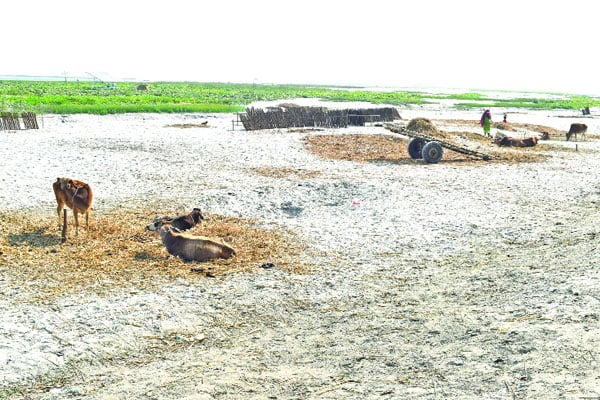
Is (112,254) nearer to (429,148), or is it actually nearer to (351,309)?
(351,309)

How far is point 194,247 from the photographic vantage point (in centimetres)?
1049

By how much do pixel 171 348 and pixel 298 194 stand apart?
8792 mm

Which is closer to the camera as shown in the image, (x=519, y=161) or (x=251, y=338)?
(x=251, y=338)

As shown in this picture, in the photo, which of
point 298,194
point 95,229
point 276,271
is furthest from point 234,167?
point 276,271

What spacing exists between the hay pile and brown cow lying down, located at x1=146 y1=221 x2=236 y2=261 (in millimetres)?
164

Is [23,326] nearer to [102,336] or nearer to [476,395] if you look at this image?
[102,336]

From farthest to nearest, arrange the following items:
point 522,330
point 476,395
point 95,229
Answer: point 95,229, point 522,330, point 476,395

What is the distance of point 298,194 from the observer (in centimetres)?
1580

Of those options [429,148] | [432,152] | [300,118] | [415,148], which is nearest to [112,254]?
[429,148]

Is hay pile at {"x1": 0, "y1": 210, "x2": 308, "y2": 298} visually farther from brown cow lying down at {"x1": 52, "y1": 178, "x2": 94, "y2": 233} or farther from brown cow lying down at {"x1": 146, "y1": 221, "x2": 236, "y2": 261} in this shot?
brown cow lying down at {"x1": 52, "y1": 178, "x2": 94, "y2": 233}

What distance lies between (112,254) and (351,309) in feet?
15.4

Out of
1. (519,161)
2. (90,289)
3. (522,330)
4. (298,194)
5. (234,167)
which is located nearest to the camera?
(522,330)

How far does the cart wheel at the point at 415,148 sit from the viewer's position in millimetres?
23703

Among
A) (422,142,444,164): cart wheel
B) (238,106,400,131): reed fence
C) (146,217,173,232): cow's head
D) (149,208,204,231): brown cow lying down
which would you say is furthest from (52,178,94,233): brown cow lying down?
(238,106,400,131): reed fence
